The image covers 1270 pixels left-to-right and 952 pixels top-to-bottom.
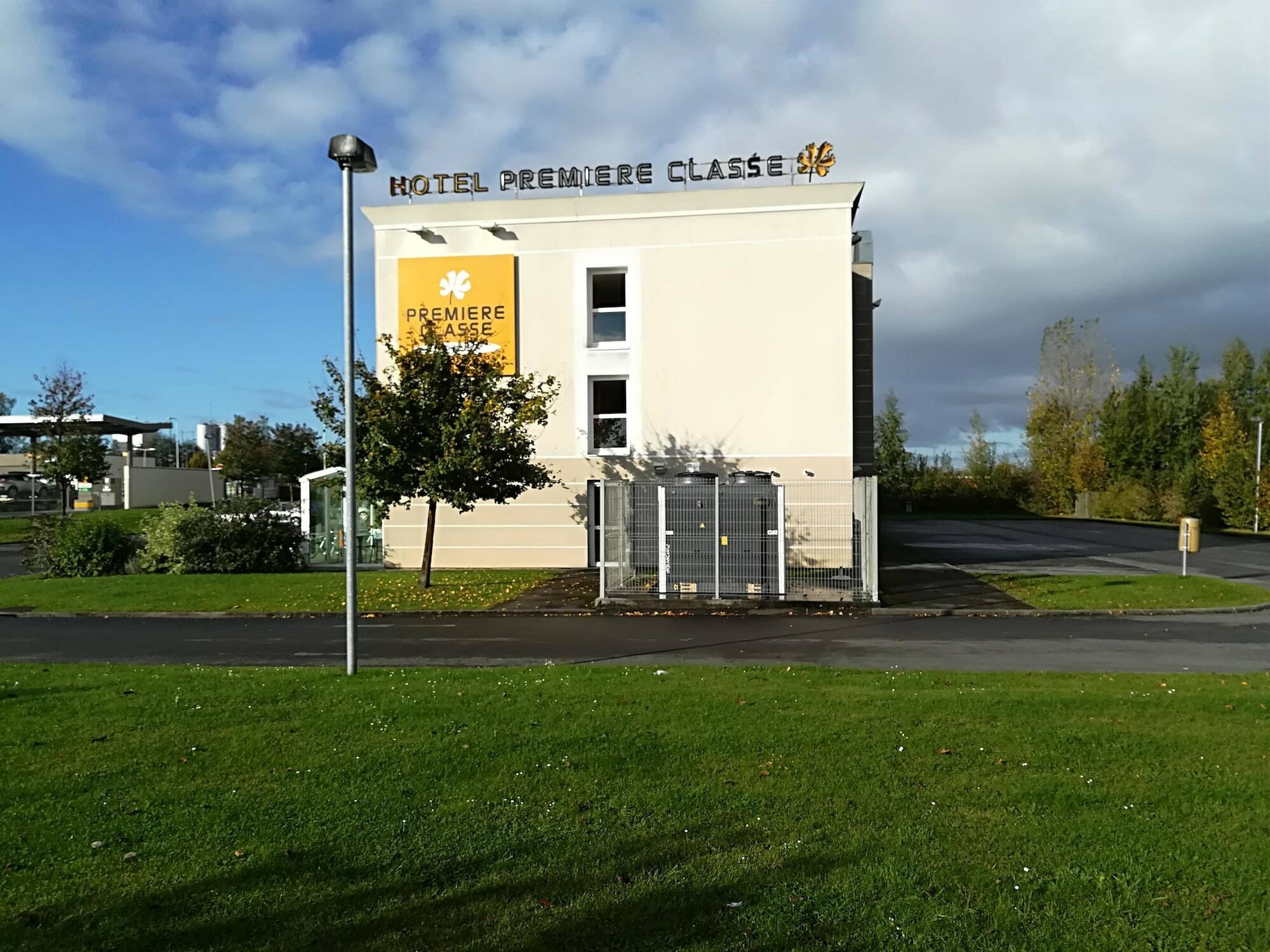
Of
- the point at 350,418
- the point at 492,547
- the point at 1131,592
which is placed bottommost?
the point at 1131,592

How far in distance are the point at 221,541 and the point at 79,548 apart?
3398 mm

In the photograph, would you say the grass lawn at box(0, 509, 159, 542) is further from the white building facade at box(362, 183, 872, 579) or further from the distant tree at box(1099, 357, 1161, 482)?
the distant tree at box(1099, 357, 1161, 482)

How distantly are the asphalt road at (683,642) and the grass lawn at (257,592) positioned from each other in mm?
1182

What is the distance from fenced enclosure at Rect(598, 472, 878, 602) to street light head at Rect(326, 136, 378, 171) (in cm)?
926

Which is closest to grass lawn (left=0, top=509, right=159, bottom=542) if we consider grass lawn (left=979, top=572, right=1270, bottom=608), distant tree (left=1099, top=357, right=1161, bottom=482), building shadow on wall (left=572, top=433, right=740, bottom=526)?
building shadow on wall (left=572, top=433, right=740, bottom=526)

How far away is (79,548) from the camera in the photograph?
22.6 meters

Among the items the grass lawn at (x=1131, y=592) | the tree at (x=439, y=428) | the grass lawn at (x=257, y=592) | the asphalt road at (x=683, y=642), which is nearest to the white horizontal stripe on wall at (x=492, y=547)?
the grass lawn at (x=257, y=592)

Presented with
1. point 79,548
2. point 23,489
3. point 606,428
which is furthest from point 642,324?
point 23,489

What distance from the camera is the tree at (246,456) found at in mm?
60312

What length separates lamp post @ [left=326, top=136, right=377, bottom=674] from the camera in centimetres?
875

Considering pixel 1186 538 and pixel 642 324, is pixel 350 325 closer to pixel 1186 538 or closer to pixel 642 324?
pixel 642 324

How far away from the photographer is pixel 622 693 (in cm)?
819

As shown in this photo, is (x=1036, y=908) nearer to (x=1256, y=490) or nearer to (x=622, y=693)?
(x=622, y=693)

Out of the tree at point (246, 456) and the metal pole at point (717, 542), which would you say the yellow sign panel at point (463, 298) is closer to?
the metal pole at point (717, 542)
